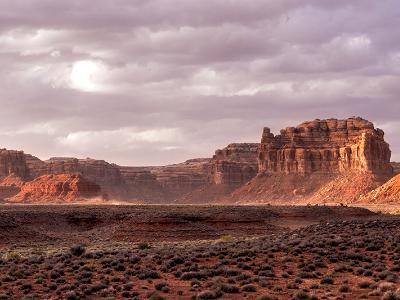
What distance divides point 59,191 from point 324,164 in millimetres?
67907

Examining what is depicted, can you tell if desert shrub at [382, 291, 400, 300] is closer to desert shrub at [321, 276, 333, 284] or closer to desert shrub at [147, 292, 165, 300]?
desert shrub at [321, 276, 333, 284]

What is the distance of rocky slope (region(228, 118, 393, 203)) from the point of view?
166 meters

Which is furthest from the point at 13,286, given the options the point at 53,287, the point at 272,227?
the point at 272,227

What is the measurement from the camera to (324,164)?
606ft

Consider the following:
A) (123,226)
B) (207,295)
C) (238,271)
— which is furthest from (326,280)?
(123,226)

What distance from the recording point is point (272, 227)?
238 feet

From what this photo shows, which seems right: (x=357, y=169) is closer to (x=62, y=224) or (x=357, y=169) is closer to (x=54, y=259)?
(x=62, y=224)

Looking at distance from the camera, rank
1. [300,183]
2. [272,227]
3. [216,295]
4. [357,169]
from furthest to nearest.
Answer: [300,183] < [357,169] < [272,227] < [216,295]

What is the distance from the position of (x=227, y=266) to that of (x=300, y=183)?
15657 centimetres

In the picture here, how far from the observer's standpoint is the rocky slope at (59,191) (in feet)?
582

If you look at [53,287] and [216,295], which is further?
[53,287]

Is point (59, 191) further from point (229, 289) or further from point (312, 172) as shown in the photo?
point (229, 289)

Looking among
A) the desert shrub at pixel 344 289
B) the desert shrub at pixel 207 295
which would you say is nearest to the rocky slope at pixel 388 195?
the desert shrub at pixel 344 289

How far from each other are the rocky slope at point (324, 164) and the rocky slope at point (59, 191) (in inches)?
1591
